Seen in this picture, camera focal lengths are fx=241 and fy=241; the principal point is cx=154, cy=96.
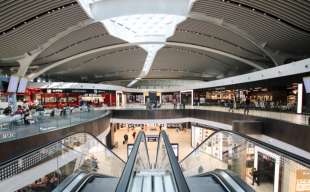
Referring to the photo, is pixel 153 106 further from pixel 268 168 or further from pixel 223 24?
pixel 268 168

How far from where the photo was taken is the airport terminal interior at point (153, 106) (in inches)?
161

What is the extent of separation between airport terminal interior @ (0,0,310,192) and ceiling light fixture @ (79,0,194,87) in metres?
0.08

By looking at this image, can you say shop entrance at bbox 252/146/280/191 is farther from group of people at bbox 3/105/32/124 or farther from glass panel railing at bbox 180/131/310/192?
group of people at bbox 3/105/32/124

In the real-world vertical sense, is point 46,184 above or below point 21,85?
below

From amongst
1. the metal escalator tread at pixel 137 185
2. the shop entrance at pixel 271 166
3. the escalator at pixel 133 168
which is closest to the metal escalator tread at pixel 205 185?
the escalator at pixel 133 168

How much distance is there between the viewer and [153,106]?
28094mm

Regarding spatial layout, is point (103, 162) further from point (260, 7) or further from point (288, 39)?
point (288, 39)

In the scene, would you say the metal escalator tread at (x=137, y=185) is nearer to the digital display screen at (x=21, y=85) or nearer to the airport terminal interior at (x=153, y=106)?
the airport terminal interior at (x=153, y=106)

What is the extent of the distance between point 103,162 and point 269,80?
15.7 meters

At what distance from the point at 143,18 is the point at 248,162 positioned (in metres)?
22.2

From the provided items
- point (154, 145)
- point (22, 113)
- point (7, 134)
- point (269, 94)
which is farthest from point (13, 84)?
point (269, 94)

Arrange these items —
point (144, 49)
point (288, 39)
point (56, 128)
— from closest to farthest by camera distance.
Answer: point (56, 128)
point (288, 39)
point (144, 49)

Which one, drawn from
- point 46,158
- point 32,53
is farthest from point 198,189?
point 32,53

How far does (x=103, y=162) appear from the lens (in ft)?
21.1
